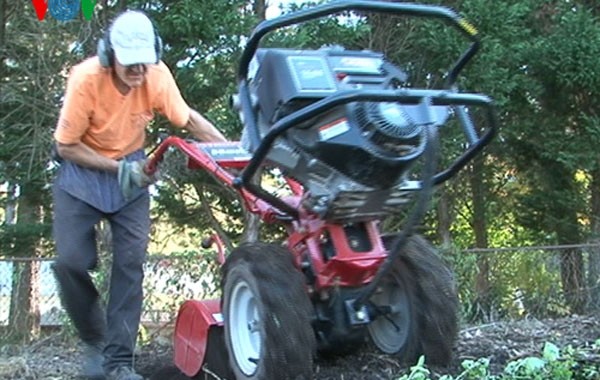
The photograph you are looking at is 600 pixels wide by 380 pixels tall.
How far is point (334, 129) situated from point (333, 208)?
0.36m

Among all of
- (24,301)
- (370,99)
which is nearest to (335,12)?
(370,99)

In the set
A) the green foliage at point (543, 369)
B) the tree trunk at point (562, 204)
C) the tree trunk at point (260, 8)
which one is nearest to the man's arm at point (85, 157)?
the green foliage at point (543, 369)

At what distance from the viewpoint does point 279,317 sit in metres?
3.66

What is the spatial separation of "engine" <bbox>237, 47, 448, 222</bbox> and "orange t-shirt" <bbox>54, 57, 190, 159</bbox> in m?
0.76

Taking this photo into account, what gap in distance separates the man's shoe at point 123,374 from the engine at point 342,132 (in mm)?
1191

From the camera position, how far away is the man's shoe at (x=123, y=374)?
14.1 ft

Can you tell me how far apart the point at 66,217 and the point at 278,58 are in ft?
4.55

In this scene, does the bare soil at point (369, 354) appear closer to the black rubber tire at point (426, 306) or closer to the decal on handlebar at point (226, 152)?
the black rubber tire at point (426, 306)

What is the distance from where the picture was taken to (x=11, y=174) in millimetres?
10852

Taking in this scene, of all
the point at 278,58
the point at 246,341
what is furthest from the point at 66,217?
the point at 278,58

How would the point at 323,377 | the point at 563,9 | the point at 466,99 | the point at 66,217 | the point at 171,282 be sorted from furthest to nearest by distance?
the point at 563,9
the point at 171,282
the point at 66,217
the point at 323,377
the point at 466,99

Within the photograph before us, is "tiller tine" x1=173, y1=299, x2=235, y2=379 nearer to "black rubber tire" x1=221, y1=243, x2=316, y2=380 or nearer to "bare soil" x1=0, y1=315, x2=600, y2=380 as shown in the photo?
"bare soil" x1=0, y1=315, x2=600, y2=380

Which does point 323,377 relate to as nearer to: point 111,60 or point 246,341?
point 246,341

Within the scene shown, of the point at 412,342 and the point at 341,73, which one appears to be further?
the point at 412,342
